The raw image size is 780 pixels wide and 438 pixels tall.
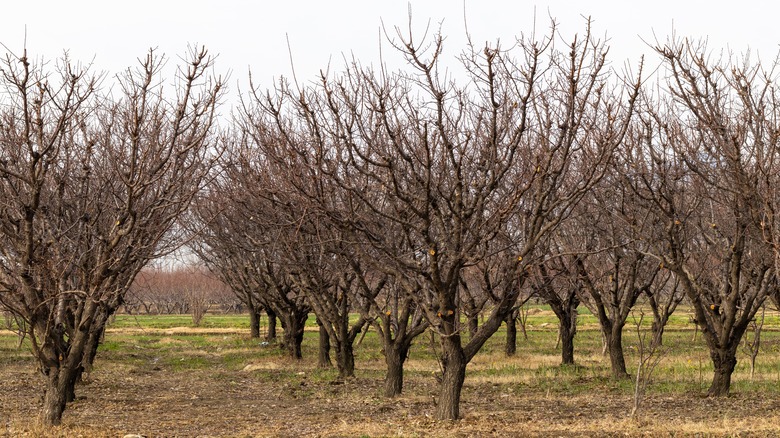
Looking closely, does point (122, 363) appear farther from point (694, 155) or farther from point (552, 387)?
point (694, 155)

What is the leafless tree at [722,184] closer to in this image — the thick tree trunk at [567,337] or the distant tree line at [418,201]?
the distant tree line at [418,201]

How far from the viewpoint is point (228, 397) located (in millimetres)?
15383

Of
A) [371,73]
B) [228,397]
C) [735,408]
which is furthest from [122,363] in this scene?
[735,408]

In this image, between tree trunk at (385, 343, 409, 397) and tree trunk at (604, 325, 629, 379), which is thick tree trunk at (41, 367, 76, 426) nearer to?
tree trunk at (385, 343, 409, 397)

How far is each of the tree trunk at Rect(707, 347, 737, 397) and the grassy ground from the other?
23cm

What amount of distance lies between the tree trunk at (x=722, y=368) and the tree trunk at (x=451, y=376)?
478 centimetres

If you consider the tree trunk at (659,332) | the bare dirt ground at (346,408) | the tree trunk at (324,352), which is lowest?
the bare dirt ground at (346,408)

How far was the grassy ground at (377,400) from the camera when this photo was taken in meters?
10.4

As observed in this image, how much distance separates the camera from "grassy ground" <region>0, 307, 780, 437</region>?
1045cm

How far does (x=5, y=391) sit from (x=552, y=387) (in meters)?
10.5

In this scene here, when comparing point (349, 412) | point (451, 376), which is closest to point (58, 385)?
point (349, 412)

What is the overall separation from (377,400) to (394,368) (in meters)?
0.74

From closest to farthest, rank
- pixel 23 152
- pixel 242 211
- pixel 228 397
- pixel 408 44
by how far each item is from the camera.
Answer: pixel 408 44 < pixel 23 152 < pixel 228 397 < pixel 242 211

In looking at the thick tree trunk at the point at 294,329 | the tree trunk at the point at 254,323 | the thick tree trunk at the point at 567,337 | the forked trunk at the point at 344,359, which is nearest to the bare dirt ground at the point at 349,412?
the forked trunk at the point at 344,359
